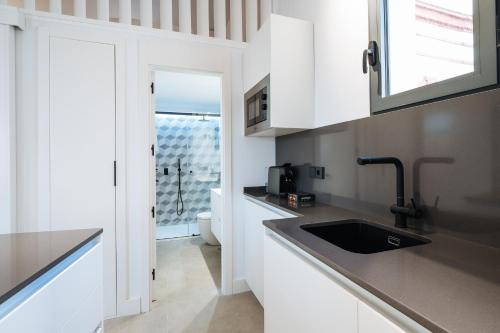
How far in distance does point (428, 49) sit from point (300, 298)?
127 cm

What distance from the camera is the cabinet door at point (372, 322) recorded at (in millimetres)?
590

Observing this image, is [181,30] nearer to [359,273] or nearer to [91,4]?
[91,4]

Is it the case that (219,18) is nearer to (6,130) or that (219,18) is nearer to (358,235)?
(6,130)

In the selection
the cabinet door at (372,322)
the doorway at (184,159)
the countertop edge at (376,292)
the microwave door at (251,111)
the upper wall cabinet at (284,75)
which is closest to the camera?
the countertop edge at (376,292)

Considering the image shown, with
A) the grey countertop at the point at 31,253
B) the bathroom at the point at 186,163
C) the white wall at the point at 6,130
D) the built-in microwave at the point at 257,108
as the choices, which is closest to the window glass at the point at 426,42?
the built-in microwave at the point at 257,108

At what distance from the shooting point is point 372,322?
25.3 inches

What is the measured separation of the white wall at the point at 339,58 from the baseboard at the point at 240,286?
159cm

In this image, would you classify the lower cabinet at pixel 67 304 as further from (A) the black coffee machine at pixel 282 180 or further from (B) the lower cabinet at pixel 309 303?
(A) the black coffee machine at pixel 282 180

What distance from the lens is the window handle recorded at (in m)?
1.35

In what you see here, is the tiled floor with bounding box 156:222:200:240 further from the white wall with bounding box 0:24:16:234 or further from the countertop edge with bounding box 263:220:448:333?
the countertop edge with bounding box 263:220:448:333

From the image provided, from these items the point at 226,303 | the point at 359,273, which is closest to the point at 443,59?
the point at 359,273

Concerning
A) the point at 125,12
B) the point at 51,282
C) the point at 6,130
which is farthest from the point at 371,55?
the point at 6,130

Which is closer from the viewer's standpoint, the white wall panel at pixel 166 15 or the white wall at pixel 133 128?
the white wall at pixel 133 128

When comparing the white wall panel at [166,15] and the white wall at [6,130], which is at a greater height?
the white wall panel at [166,15]
